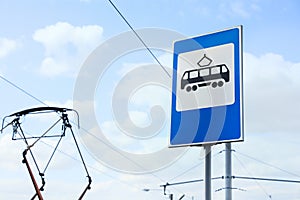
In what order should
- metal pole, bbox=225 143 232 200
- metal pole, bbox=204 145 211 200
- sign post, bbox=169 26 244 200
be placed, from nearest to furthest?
metal pole, bbox=204 145 211 200 → sign post, bbox=169 26 244 200 → metal pole, bbox=225 143 232 200

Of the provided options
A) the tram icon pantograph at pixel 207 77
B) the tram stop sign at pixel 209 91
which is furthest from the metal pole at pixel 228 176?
the tram icon pantograph at pixel 207 77

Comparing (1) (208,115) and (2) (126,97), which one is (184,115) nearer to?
(1) (208,115)

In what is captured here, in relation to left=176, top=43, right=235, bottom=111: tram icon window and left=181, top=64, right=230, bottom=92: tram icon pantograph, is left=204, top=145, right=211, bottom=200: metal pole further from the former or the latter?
left=181, top=64, right=230, bottom=92: tram icon pantograph

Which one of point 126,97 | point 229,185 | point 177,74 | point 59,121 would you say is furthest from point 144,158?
point 229,185

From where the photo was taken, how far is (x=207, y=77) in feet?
12.4

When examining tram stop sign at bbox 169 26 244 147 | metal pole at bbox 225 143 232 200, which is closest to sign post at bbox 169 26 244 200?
tram stop sign at bbox 169 26 244 147

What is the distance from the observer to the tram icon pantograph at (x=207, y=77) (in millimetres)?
3723

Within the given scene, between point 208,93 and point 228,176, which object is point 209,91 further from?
point 228,176

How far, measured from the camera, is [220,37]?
3990 mm

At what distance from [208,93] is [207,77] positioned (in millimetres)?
149

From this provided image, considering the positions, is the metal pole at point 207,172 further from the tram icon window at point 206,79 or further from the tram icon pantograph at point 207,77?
the tram icon pantograph at point 207,77

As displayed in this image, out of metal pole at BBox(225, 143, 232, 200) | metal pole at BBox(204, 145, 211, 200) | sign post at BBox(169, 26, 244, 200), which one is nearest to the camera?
metal pole at BBox(204, 145, 211, 200)

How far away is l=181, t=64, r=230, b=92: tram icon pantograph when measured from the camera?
3.72 m

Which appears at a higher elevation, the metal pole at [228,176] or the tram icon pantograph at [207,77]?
the metal pole at [228,176]
